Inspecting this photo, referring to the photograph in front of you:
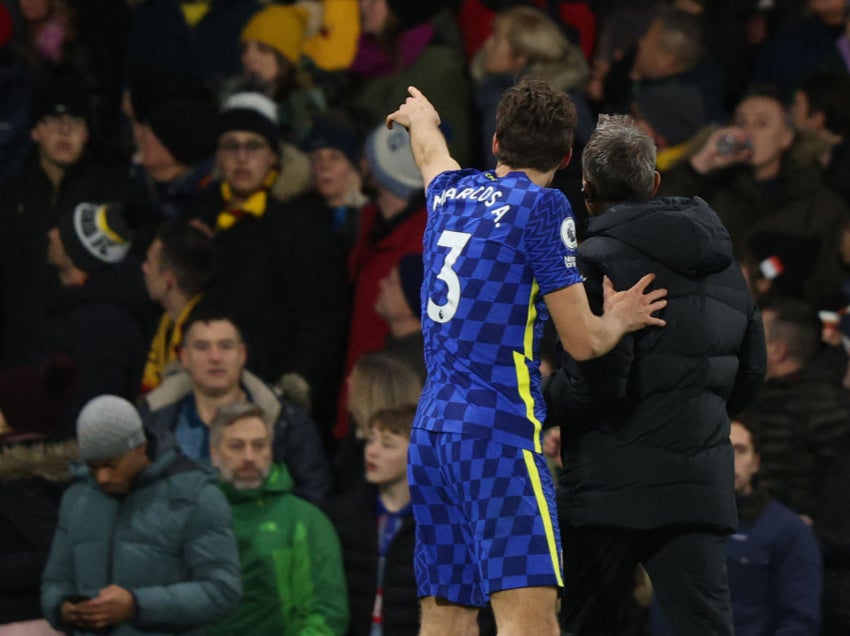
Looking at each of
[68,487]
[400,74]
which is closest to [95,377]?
[68,487]

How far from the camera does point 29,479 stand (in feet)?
27.6

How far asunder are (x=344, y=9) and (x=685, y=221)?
6.63 m

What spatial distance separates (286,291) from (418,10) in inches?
94.3

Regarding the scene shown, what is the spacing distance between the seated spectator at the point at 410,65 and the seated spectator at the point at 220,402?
6.86ft

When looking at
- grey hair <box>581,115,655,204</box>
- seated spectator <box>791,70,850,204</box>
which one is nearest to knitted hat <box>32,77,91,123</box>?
seated spectator <box>791,70,850,204</box>

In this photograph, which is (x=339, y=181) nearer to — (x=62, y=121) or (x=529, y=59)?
(x=529, y=59)

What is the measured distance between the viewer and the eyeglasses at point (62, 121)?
11.8 m

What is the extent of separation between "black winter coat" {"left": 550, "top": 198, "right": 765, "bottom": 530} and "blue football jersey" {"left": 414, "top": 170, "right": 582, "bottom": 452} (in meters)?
0.27

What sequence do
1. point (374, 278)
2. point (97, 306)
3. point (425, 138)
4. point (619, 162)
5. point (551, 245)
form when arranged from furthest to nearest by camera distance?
point (374, 278) < point (97, 306) < point (425, 138) < point (619, 162) < point (551, 245)

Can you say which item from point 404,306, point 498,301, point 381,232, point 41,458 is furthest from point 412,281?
point 498,301

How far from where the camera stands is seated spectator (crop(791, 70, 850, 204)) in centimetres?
1072

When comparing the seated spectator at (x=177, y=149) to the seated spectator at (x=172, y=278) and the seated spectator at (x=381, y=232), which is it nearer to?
the seated spectator at (x=172, y=278)

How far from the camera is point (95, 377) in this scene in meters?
10.2

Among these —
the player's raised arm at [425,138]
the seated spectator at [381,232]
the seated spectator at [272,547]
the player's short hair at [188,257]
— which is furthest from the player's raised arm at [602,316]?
the player's short hair at [188,257]
